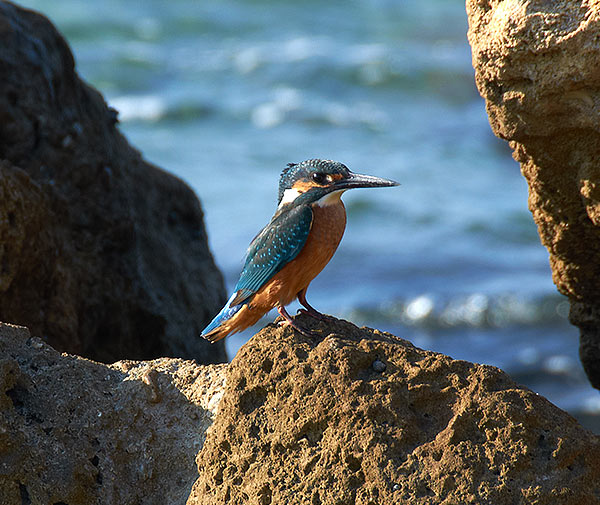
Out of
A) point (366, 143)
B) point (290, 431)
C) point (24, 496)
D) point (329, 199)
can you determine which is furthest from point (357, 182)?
point (366, 143)

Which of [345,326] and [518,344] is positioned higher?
[518,344]

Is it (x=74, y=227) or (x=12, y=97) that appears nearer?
(x=12, y=97)

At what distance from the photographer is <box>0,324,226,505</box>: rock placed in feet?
10.8

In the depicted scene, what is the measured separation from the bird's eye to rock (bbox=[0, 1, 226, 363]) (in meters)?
1.72

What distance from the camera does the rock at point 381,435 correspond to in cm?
300

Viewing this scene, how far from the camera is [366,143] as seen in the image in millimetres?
15062

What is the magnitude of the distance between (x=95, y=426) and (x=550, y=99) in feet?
7.78

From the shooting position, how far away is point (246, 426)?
328 cm

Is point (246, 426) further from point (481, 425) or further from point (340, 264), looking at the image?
point (340, 264)

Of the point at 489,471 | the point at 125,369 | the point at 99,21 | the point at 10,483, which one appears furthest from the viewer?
the point at 99,21

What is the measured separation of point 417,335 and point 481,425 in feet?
21.6

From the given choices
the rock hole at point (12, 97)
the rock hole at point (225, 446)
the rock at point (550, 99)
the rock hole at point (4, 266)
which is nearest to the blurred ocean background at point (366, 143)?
the rock at point (550, 99)

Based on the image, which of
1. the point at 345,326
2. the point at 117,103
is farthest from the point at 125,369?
the point at 117,103

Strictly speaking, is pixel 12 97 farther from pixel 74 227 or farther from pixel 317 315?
pixel 317 315
